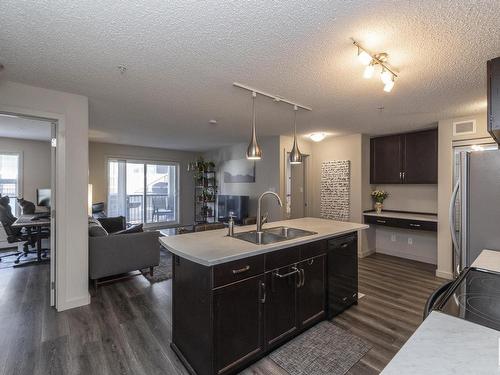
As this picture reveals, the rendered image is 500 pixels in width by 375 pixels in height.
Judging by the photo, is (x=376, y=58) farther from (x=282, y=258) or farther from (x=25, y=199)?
(x=25, y=199)

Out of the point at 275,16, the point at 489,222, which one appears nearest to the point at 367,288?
the point at 489,222

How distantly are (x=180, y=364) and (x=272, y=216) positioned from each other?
11.6 feet

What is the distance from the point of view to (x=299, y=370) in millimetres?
1898

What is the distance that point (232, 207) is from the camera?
6.06 meters

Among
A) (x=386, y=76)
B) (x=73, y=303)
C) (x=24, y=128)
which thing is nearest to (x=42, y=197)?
(x=24, y=128)

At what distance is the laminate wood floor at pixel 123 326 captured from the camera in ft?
6.39

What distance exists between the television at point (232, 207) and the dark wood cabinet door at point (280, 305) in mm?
3576

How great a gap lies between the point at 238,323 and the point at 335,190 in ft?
13.2

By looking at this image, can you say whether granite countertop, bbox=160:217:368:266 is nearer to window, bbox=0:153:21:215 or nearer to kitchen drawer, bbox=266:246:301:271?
kitchen drawer, bbox=266:246:301:271

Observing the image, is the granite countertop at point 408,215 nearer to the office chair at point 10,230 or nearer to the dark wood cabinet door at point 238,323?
the dark wood cabinet door at point 238,323

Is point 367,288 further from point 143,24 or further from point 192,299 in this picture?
point 143,24

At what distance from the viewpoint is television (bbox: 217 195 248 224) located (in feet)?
19.0

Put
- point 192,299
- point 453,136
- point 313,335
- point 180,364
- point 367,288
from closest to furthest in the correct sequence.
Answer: point 192,299
point 180,364
point 313,335
point 367,288
point 453,136

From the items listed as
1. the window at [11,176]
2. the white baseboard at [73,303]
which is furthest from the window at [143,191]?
the white baseboard at [73,303]
